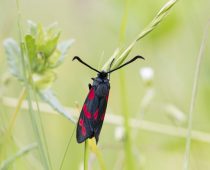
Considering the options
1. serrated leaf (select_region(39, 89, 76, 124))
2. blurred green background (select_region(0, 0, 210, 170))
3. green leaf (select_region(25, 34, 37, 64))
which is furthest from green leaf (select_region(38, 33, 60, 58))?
blurred green background (select_region(0, 0, 210, 170))

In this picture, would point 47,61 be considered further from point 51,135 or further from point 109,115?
point 51,135

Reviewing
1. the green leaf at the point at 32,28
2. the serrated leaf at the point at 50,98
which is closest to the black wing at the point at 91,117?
the serrated leaf at the point at 50,98

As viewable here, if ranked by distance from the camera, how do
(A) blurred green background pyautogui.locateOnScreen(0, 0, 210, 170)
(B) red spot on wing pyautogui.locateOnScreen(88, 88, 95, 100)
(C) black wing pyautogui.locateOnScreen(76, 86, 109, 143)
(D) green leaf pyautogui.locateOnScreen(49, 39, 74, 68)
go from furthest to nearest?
(A) blurred green background pyautogui.locateOnScreen(0, 0, 210, 170)
(D) green leaf pyautogui.locateOnScreen(49, 39, 74, 68)
(B) red spot on wing pyautogui.locateOnScreen(88, 88, 95, 100)
(C) black wing pyautogui.locateOnScreen(76, 86, 109, 143)

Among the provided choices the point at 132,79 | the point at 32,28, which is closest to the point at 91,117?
the point at 32,28

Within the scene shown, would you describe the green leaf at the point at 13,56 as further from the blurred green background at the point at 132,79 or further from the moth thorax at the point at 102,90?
the moth thorax at the point at 102,90

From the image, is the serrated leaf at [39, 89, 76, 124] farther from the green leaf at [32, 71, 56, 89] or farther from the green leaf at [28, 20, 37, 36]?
the green leaf at [28, 20, 37, 36]
